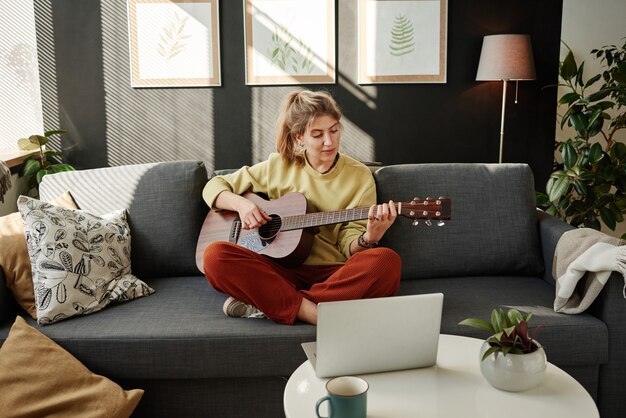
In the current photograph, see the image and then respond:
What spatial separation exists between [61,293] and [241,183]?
29.9 inches

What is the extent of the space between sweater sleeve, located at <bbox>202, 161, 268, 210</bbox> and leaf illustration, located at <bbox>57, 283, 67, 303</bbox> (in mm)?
614

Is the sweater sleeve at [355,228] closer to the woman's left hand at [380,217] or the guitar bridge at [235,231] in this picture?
the woman's left hand at [380,217]

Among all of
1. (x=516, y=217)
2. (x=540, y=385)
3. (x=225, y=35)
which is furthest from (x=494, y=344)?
(x=225, y=35)

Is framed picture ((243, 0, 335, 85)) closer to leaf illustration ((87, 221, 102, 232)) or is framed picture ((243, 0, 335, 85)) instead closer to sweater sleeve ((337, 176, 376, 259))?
sweater sleeve ((337, 176, 376, 259))

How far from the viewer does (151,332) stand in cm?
192

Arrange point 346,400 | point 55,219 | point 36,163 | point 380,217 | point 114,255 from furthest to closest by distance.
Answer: point 36,163 → point 114,255 → point 55,219 → point 380,217 → point 346,400

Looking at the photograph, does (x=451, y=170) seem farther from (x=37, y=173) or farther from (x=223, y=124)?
(x=37, y=173)

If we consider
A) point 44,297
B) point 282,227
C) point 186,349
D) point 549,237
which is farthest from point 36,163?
point 549,237

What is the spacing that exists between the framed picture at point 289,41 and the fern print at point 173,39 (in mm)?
379

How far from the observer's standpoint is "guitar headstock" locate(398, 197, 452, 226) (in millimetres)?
1921

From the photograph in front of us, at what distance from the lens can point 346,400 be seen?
115 centimetres

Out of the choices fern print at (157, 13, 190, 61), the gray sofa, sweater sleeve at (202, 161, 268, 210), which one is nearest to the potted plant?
the gray sofa

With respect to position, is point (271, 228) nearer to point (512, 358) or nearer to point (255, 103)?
point (512, 358)

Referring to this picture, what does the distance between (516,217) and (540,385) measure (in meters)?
1.21
